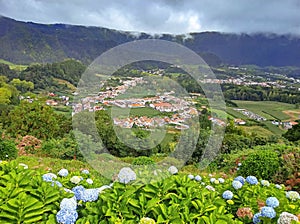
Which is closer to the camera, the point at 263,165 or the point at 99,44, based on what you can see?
the point at 263,165

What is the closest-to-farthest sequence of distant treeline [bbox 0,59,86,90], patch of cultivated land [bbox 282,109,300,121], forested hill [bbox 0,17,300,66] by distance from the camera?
1. patch of cultivated land [bbox 282,109,300,121]
2. distant treeline [bbox 0,59,86,90]
3. forested hill [bbox 0,17,300,66]

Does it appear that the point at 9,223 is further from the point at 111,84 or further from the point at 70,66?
the point at 70,66

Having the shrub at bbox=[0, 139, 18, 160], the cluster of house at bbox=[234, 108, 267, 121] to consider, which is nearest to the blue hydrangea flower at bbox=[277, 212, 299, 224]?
the shrub at bbox=[0, 139, 18, 160]

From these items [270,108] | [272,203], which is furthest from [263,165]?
[270,108]

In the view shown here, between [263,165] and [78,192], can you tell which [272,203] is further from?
[263,165]

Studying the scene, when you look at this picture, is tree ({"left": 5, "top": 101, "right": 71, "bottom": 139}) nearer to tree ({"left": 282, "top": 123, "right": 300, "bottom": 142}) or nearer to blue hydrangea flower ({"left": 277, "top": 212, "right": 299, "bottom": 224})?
tree ({"left": 282, "top": 123, "right": 300, "bottom": 142})

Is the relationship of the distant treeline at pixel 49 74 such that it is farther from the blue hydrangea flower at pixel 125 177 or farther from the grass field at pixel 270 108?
the blue hydrangea flower at pixel 125 177
